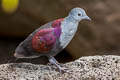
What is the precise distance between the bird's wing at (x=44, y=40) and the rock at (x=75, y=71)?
0.87 feet

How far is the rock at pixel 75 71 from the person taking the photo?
9.97 ft

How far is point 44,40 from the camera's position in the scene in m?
2.93

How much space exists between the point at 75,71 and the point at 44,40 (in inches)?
18.1

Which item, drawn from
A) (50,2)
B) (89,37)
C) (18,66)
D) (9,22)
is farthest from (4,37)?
(18,66)

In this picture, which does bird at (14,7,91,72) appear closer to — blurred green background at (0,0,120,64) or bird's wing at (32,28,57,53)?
bird's wing at (32,28,57,53)

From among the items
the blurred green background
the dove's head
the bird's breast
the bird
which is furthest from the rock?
the blurred green background

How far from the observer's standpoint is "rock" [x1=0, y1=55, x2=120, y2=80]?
3039 mm

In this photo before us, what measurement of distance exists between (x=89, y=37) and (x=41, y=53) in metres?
3.05

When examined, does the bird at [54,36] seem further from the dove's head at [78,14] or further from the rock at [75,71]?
the rock at [75,71]

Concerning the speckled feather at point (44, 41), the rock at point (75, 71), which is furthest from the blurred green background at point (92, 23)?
the speckled feather at point (44, 41)

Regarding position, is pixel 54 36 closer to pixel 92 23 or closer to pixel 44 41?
pixel 44 41

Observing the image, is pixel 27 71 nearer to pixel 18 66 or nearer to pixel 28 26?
pixel 18 66

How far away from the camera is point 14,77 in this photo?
9.93 ft

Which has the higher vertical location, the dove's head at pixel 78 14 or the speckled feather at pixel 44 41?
the dove's head at pixel 78 14
